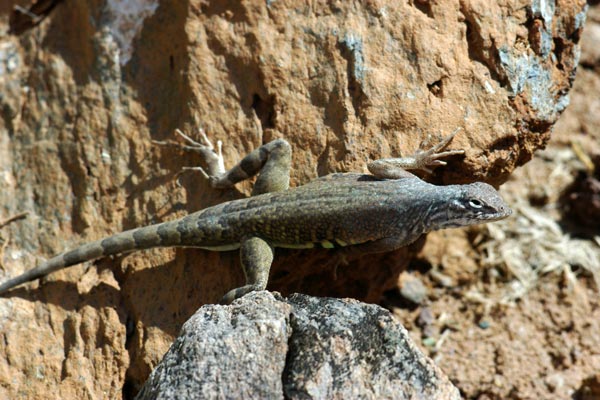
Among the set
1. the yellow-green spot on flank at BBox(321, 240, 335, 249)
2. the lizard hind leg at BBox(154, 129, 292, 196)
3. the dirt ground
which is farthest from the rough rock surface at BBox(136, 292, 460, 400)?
the dirt ground

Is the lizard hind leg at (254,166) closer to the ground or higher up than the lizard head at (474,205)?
higher up

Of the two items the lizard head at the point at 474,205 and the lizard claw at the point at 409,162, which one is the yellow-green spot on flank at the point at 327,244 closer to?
the lizard claw at the point at 409,162

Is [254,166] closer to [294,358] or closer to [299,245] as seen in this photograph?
[299,245]

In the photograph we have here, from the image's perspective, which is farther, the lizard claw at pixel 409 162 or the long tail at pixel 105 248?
the long tail at pixel 105 248

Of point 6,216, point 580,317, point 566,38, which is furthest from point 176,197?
point 580,317

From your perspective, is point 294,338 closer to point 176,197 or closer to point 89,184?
point 176,197

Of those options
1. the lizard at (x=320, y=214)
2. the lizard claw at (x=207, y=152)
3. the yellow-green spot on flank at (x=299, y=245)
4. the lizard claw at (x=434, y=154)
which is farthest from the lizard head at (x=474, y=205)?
the lizard claw at (x=207, y=152)
